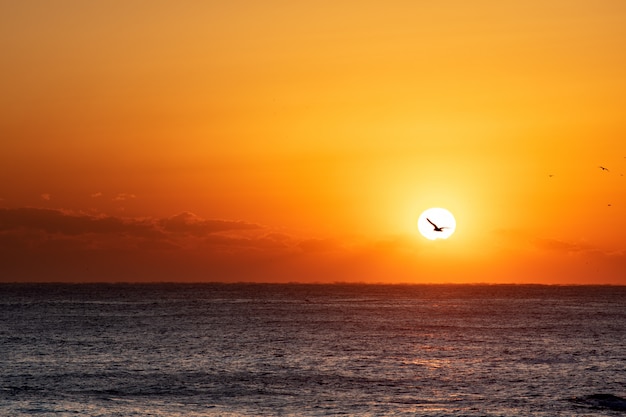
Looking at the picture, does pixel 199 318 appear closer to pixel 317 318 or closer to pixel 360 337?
pixel 317 318

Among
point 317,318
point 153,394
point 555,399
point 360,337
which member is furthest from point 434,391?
point 317,318

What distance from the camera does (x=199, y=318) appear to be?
17700cm

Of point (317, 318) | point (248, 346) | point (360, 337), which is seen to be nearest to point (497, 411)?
point (248, 346)

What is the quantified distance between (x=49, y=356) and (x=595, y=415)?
5692cm

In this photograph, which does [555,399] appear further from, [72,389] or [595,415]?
[72,389]

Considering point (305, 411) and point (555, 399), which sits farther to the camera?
point (555, 399)

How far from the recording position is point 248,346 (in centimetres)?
10975

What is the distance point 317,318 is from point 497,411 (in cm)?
11363

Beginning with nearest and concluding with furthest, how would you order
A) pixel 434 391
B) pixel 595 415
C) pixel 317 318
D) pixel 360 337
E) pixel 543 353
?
pixel 595 415, pixel 434 391, pixel 543 353, pixel 360 337, pixel 317 318

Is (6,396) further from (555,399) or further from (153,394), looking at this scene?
(555,399)

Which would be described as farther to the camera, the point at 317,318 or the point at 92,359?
the point at 317,318

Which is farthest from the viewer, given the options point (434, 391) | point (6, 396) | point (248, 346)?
point (248, 346)

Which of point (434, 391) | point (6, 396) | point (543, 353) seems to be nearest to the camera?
point (6, 396)

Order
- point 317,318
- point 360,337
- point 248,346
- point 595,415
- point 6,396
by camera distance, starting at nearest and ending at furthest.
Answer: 1. point 595,415
2. point 6,396
3. point 248,346
4. point 360,337
5. point 317,318
